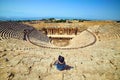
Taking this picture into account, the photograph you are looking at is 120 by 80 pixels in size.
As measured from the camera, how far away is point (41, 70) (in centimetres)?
874

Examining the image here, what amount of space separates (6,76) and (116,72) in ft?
23.6

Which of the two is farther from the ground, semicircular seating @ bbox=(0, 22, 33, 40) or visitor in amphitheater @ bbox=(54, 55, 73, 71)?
semicircular seating @ bbox=(0, 22, 33, 40)

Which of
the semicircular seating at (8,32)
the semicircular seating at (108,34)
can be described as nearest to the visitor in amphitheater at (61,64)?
the semicircular seating at (8,32)

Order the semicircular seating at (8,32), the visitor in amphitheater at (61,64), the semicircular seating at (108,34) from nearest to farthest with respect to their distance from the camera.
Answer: the visitor in amphitheater at (61,64)
the semicircular seating at (8,32)
the semicircular seating at (108,34)

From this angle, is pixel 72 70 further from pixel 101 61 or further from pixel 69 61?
pixel 101 61

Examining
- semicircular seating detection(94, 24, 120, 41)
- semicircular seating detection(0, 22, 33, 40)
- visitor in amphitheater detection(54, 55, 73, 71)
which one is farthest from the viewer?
semicircular seating detection(94, 24, 120, 41)

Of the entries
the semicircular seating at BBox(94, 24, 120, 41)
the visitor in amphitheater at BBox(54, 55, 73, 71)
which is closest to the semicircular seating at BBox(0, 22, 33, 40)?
the visitor in amphitheater at BBox(54, 55, 73, 71)

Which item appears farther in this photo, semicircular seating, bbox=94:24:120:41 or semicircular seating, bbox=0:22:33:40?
semicircular seating, bbox=94:24:120:41

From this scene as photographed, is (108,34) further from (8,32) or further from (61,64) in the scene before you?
(8,32)

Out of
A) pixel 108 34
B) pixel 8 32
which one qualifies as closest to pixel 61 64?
pixel 8 32

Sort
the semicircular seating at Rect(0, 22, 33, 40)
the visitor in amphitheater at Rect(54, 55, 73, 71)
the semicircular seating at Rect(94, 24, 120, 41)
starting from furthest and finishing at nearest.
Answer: the semicircular seating at Rect(94, 24, 120, 41), the semicircular seating at Rect(0, 22, 33, 40), the visitor in amphitheater at Rect(54, 55, 73, 71)

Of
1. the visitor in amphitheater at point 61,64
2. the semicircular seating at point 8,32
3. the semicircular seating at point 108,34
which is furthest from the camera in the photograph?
the semicircular seating at point 108,34

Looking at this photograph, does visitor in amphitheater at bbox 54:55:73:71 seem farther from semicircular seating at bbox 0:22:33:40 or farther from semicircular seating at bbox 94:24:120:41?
semicircular seating at bbox 94:24:120:41

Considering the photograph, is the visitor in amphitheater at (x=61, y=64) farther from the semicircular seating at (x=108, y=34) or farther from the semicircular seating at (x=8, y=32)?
the semicircular seating at (x=108, y=34)
